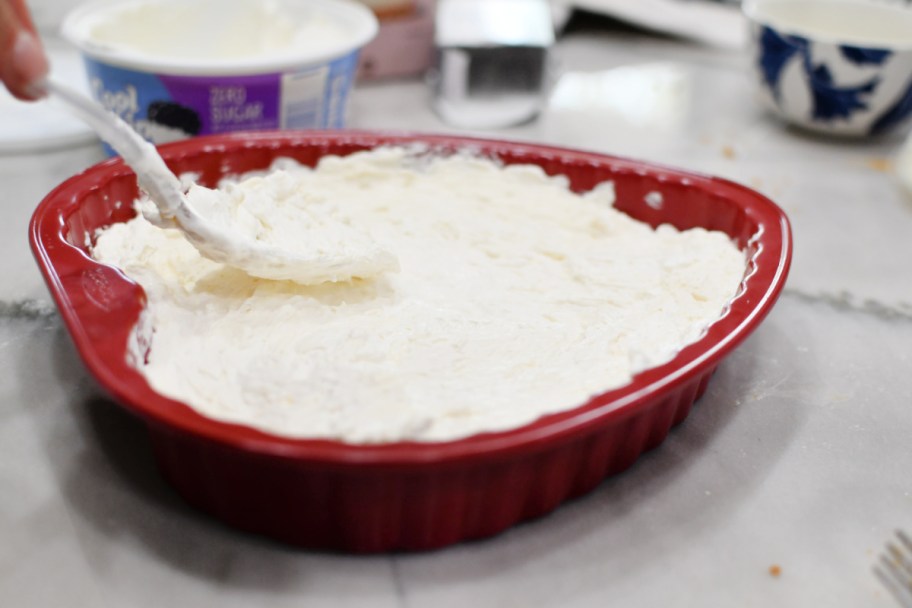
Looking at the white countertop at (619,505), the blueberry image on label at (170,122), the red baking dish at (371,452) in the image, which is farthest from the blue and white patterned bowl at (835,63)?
the blueberry image on label at (170,122)

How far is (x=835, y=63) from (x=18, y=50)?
1.06 meters

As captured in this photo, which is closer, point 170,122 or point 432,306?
point 432,306

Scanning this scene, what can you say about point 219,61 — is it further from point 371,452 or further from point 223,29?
point 371,452

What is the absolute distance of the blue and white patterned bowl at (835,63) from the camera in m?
1.16

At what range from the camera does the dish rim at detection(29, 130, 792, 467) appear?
478 mm

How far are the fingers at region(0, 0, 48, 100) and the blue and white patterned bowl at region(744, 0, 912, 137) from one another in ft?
3.35

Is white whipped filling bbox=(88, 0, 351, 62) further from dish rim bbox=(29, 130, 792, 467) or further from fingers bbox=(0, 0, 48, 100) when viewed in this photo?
fingers bbox=(0, 0, 48, 100)

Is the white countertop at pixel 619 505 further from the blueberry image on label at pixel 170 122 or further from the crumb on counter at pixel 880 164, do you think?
the crumb on counter at pixel 880 164

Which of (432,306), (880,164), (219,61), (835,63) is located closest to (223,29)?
(219,61)

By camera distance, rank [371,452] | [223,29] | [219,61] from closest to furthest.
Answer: [371,452], [219,61], [223,29]

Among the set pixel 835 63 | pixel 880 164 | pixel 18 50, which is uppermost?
pixel 18 50

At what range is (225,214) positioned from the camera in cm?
67

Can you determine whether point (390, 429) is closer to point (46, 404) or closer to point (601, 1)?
point (46, 404)

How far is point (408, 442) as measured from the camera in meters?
0.49
